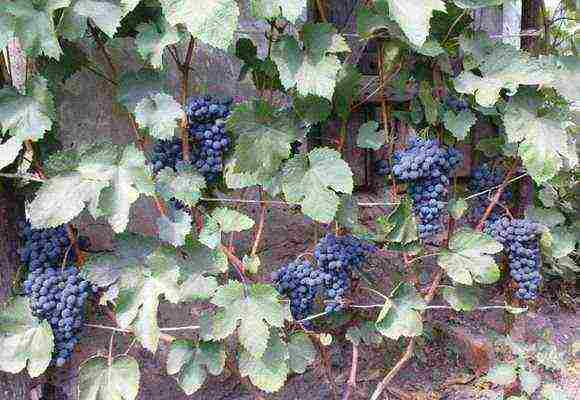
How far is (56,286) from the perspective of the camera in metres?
1.64

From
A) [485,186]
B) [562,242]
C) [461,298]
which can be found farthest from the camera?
[562,242]

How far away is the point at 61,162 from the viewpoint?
5.19 ft

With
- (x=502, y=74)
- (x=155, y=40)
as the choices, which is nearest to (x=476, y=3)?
(x=502, y=74)

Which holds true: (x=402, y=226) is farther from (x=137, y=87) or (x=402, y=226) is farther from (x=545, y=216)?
(x=137, y=87)

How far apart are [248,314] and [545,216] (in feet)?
3.87

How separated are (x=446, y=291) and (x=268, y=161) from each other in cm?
78

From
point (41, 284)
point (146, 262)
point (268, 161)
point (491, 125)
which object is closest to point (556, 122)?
point (491, 125)

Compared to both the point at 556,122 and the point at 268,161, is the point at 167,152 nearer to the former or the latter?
the point at 268,161

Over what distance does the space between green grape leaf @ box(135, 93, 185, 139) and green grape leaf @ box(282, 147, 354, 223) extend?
321 mm

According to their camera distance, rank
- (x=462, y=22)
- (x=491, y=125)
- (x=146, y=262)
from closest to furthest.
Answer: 1. (x=146, y=262)
2. (x=462, y=22)
3. (x=491, y=125)

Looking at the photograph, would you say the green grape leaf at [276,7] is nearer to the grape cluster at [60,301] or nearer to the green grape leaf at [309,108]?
the green grape leaf at [309,108]

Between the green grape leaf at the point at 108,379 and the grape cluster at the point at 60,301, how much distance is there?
0.08 meters

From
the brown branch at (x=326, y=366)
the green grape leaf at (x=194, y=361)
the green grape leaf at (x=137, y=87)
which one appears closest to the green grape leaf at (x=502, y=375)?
the brown branch at (x=326, y=366)

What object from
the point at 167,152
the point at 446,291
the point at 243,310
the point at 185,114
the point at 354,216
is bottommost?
the point at 446,291
